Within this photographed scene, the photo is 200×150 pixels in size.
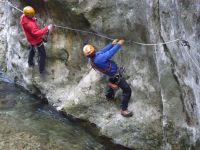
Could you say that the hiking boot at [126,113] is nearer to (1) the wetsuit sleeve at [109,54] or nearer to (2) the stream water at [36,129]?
(2) the stream water at [36,129]

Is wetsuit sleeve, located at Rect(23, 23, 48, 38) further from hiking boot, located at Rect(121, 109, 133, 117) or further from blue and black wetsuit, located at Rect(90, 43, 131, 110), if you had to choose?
hiking boot, located at Rect(121, 109, 133, 117)

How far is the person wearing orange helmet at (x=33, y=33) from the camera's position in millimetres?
12047

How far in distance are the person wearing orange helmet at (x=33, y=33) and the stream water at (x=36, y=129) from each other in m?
1.29

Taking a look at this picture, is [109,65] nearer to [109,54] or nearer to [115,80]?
[109,54]

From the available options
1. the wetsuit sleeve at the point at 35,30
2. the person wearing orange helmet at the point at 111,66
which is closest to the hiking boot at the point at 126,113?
the person wearing orange helmet at the point at 111,66

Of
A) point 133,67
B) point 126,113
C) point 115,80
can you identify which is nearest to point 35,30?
point 115,80

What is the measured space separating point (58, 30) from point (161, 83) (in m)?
4.23

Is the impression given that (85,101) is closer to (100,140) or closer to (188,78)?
(100,140)

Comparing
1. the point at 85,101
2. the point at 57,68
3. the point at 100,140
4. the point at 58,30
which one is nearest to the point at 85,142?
the point at 100,140

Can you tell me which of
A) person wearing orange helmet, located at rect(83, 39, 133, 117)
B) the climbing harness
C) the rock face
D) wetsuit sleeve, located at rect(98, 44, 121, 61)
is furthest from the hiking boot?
wetsuit sleeve, located at rect(98, 44, 121, 61)

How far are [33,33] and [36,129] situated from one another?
279cm

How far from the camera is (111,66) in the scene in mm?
10859

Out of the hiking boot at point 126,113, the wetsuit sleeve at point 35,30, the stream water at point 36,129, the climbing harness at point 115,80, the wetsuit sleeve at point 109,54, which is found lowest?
the stream water at point 36,129

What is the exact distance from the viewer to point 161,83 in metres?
10.4
